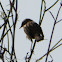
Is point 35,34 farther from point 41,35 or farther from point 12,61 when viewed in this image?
point 12,61

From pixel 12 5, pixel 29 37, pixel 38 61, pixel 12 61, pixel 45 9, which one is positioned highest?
pixel 12 5

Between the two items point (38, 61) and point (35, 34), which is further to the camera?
point (35, 34)

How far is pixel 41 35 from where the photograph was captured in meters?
3.97

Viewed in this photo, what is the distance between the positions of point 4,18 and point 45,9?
2.32 feet

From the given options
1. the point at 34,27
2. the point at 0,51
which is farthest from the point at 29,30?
the point at 0,51

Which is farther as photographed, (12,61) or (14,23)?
(12,61)

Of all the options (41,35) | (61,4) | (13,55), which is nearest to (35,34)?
(41,35)

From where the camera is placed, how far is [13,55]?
1.98 meters

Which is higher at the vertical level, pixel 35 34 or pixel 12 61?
pixel 12 61

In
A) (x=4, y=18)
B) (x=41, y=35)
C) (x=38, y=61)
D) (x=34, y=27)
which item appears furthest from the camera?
(x=34, y=27)

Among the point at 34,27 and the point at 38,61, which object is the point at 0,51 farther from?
the point at 34,27

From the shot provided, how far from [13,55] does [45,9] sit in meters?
0.86

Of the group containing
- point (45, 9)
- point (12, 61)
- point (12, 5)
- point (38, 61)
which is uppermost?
point (12, 5)

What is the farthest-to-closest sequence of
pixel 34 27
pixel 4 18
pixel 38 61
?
pixel 34 27 < pixel 38 61 < pixel 4 18
